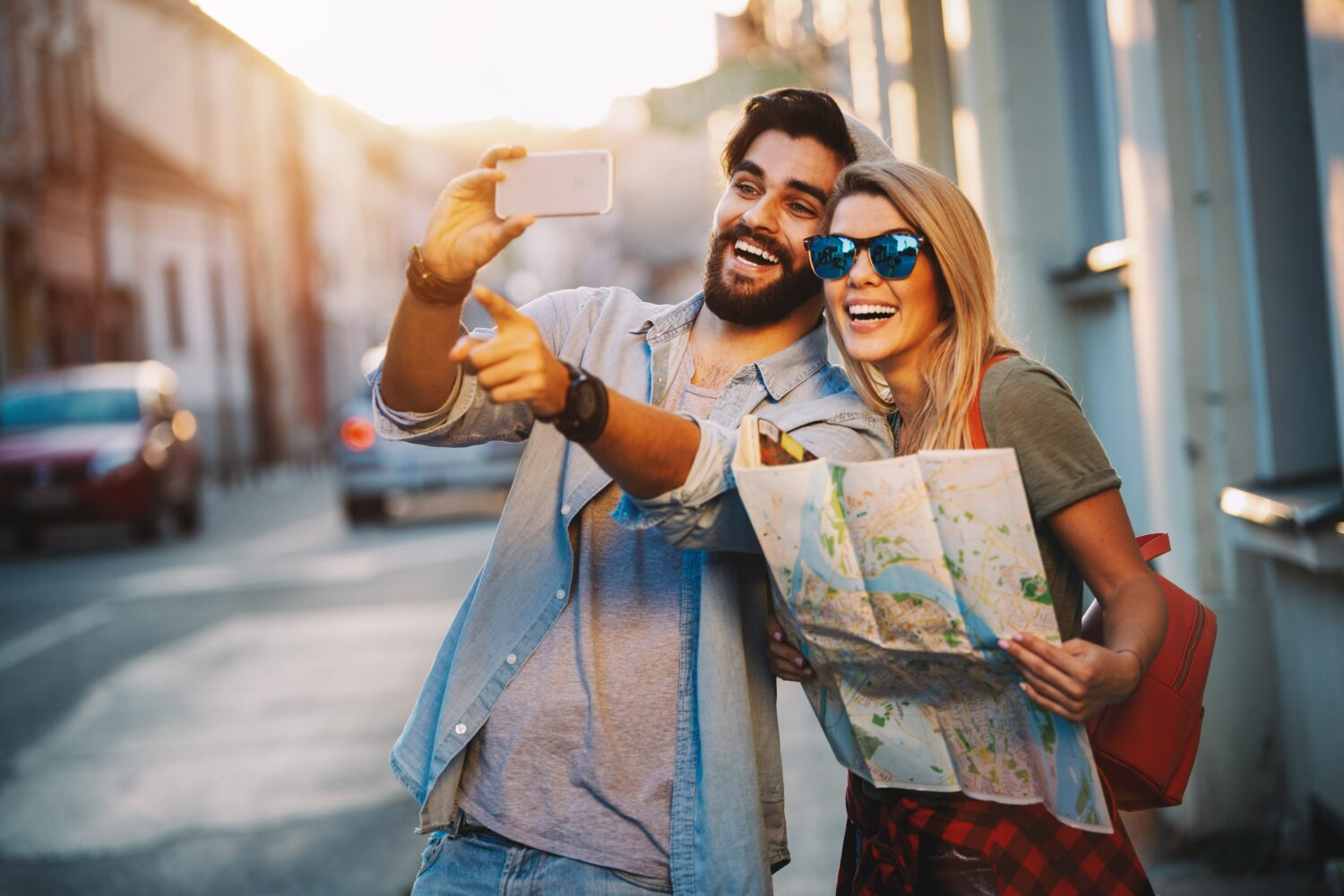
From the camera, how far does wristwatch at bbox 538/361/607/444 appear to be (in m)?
1.75

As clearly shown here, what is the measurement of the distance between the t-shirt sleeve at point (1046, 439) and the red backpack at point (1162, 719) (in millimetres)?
37

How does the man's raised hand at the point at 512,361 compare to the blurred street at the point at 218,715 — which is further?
the blurred street at the point at 218,715

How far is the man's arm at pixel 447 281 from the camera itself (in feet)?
6.81

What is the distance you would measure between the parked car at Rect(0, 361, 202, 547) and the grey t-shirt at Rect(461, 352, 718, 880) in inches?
489

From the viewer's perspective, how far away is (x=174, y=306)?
25984 millimetres

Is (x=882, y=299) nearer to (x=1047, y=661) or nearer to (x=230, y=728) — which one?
(x=1047, y=661)

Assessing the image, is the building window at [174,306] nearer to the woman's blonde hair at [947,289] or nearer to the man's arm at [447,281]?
the man's arm at [447,281]

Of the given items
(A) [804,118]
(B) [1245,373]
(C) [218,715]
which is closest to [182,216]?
(C) [218,715]

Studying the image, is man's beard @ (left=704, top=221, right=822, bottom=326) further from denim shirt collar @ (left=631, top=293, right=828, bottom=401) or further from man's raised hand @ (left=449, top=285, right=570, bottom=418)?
man's raised hand @ (left=449, top=285, right=570, bottom=418)

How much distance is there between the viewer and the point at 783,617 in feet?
6.80

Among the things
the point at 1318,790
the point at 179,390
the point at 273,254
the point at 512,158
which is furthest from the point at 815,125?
the point at 273,254

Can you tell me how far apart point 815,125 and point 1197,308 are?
238cm

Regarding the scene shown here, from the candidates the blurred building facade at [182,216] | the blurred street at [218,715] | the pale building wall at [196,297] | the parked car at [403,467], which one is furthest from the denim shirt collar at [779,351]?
the pale building wall at [196,297]

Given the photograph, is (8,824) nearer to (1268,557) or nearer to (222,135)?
(1268,557)
